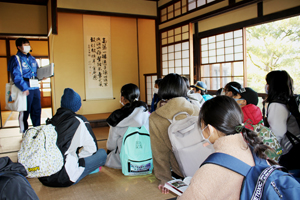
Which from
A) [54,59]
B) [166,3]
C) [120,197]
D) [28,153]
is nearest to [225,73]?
[166,3]

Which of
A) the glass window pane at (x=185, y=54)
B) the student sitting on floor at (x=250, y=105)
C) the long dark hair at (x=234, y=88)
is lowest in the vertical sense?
the student sitting on floor at (x=250, y=105)

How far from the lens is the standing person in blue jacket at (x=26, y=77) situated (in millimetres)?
3822

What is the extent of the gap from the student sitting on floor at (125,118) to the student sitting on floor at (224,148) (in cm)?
141

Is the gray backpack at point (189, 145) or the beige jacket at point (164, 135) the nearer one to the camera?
the gray backpack at point (189, 145)

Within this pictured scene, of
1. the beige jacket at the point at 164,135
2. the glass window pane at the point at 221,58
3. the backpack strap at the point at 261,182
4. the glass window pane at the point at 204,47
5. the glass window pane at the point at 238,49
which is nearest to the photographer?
the backpack strap at the point at 261,182

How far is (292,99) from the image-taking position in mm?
1998

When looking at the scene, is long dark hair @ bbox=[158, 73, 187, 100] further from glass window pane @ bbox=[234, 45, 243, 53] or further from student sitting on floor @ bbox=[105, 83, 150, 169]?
glass window pane @ bbox=[234, 45, 243, 53]

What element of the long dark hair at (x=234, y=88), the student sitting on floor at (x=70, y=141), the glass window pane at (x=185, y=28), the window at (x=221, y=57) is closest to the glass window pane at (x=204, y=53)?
the window at (x=221, y=57)

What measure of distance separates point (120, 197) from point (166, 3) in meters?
4.71

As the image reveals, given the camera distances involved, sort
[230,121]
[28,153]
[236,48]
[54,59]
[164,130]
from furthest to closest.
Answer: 1. [54,59]
2. [236,48]
3. [164,130]
4. [28,153]
5. [230,121]

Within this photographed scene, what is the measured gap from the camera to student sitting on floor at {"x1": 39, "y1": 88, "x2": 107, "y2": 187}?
Answer: 6.61 ft

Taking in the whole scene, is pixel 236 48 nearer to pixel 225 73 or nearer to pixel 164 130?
pixel 225 73

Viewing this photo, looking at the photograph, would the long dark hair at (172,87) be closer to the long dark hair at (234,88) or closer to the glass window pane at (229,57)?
the long dark hair at (234,88)

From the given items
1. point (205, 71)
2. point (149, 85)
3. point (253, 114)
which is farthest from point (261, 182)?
point (149, 85)
